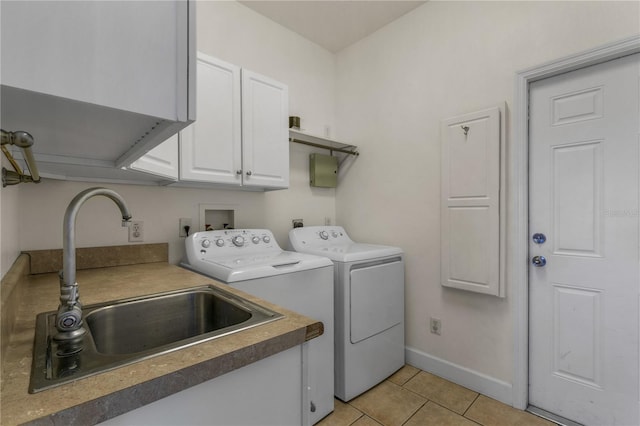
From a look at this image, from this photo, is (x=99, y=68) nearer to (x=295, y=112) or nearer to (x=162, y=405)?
(x=162, y=405)

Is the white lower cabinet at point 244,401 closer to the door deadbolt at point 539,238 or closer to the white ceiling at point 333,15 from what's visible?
the door deadbolt at point 539,238

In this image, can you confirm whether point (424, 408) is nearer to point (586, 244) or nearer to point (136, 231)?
point (586, 244)

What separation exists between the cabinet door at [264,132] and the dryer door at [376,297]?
2.81 ft

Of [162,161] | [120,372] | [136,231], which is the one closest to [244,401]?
[120,372]

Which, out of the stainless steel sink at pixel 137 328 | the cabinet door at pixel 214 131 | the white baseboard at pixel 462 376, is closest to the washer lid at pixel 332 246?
the cabinet door at pixel 214 131

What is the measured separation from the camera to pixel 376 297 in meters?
2.08

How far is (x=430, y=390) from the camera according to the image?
203cm

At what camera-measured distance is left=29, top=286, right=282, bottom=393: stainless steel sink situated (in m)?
0.61

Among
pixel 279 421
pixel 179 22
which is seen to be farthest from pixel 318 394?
pixel 179 22

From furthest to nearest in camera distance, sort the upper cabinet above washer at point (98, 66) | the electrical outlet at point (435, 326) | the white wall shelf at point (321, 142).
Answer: the white wall shelf at point (321, 142) → the electrical outlet at point (435, 326) → the upper cabinet above washer at point (98, 66)

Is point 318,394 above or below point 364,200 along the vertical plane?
below

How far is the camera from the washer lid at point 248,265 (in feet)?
4.82

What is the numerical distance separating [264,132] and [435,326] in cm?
188

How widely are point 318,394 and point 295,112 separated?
7.09 feet
